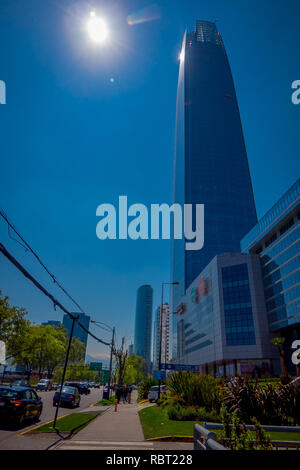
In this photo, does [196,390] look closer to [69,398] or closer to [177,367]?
[177,367]

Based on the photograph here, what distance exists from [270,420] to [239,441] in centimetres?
1015

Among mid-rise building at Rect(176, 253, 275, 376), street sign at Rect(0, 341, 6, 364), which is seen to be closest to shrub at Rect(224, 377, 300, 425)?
street sign at Rect(0, 341, 6, 364)

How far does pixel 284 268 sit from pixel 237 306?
16135mm

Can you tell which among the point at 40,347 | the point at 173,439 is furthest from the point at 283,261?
the point at 173,439

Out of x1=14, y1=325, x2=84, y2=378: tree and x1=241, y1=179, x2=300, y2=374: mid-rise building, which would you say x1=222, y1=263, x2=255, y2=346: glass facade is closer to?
x1=241, y1=179, x2=300, y2=374: mid-rise building

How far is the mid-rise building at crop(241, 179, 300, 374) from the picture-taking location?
2429 inches

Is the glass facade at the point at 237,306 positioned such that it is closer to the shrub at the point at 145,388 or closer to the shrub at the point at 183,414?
the shrub at the point at 145,388

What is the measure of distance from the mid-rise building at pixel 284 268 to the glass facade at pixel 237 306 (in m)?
5.12

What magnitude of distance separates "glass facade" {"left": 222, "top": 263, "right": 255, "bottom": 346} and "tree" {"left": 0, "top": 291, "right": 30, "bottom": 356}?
51544 millimetres

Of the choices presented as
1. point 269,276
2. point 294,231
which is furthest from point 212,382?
point 269,276

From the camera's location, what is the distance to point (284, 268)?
216 feet

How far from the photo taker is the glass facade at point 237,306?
69688 millimetres

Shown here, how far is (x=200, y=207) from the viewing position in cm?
15488
